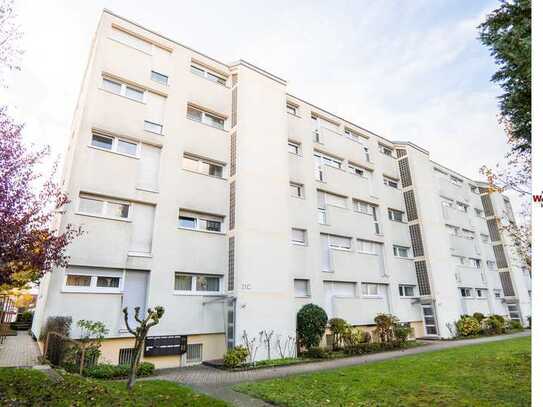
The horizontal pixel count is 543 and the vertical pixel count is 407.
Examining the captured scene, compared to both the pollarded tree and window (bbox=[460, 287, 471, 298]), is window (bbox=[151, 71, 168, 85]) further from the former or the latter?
window (bbox=[460, 287, 471, 298])

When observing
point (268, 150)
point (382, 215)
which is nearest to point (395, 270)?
point (382, 215)

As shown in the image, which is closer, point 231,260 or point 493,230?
point 231,260

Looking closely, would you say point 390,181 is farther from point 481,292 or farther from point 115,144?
point 115,144

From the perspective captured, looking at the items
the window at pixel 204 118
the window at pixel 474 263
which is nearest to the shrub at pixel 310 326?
the window at pixel 204 118

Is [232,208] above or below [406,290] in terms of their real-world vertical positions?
above

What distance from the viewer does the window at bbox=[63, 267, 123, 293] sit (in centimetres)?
1127

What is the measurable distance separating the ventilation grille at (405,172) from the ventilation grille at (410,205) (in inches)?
29.4

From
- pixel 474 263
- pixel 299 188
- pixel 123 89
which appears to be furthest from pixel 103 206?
pixel 474 263

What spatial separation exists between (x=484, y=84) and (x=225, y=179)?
37.5 ft

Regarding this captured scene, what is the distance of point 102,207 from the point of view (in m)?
12.7

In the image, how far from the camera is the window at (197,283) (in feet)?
44.6

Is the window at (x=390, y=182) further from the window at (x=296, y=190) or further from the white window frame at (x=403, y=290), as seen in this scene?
the window at (x=296, y=190)

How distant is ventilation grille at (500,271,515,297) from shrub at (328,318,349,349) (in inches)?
935

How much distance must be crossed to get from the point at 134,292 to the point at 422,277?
18.8 m
